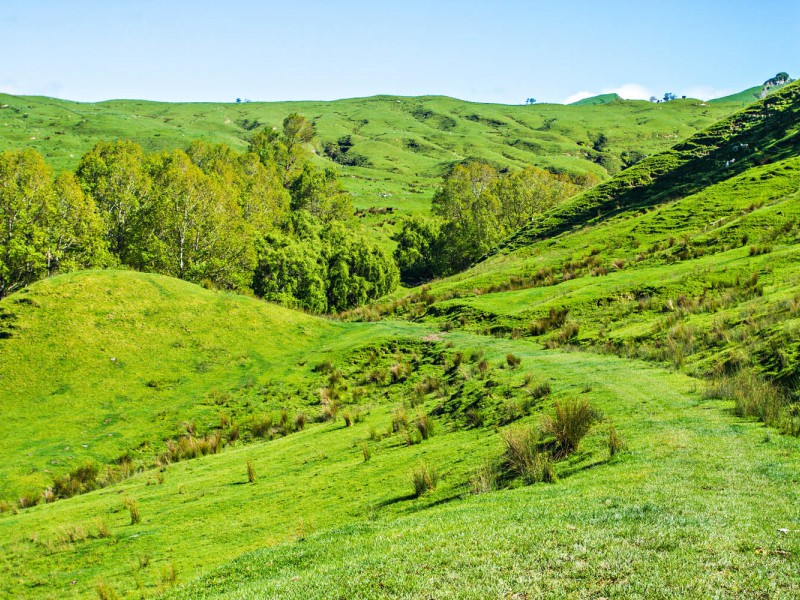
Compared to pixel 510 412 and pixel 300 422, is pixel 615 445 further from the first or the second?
pixel 300 422

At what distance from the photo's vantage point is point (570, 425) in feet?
40.8

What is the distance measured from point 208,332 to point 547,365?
2400cm

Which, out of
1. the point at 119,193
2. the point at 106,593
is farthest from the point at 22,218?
the point at 106,593

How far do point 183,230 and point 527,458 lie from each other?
178 ft

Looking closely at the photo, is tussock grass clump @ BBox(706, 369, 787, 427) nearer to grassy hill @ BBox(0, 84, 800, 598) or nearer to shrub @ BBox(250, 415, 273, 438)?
→ grassy hill @ BBox(0, 84, 800, 598)

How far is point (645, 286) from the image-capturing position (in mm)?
31688

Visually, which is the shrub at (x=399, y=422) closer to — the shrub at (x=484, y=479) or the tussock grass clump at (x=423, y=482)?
the tussock grass clump at (x=423, y=482)

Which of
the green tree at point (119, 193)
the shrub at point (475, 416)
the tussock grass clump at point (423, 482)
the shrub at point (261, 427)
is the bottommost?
the shrub at point (261, 427)

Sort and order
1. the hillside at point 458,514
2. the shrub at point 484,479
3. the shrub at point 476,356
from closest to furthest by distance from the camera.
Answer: the hillside at point 458,514
the shrub at point 484,479
the shrub at point 476,356

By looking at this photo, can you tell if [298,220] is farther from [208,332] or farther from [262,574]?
[262,574]

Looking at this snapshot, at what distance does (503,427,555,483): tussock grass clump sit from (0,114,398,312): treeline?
125ft

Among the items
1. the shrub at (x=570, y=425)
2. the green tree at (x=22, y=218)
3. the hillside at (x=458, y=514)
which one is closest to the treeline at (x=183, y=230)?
the green tree at (x=22, y=218)

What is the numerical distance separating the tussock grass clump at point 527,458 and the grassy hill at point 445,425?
16 cm

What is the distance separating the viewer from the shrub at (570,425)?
40.6 feet
